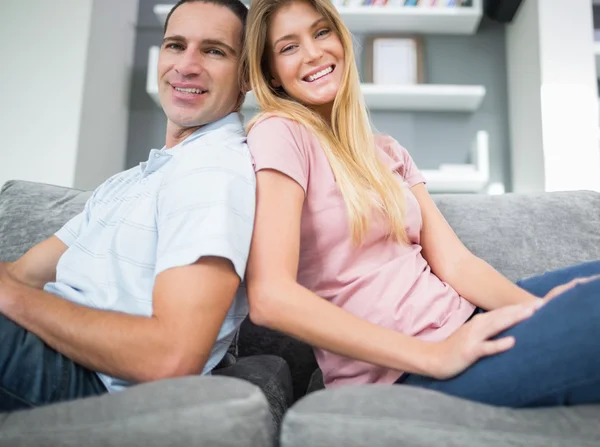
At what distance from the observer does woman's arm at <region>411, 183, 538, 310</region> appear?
3.22ft

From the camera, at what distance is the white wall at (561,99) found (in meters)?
2.42

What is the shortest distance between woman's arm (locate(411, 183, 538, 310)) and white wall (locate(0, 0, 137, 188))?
5.78ft

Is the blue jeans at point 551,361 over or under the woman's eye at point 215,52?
under

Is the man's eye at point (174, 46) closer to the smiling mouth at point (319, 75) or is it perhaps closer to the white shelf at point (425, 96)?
the smiling mouth at point (319, 75)

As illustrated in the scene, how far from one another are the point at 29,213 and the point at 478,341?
1.07m

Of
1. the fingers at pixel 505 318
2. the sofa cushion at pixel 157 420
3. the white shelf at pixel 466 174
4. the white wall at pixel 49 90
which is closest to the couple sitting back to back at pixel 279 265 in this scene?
the fingers at pixel 505 318

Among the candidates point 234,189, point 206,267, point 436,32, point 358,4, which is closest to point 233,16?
point 234,189

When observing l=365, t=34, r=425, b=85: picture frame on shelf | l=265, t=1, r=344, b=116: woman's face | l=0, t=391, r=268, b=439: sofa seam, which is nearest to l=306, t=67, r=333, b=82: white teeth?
l=265, t=1, r=344, b=116: woman's face

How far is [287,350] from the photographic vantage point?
1270mm

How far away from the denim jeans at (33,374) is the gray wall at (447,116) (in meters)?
2.23

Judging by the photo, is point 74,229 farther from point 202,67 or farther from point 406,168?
point 406,168

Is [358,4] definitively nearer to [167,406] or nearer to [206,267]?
[206,267]

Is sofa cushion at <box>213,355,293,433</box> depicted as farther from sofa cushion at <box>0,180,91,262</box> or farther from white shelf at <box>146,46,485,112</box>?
white shelf at <box>146,46,485,112</box>

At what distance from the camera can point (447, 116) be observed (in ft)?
9.64
